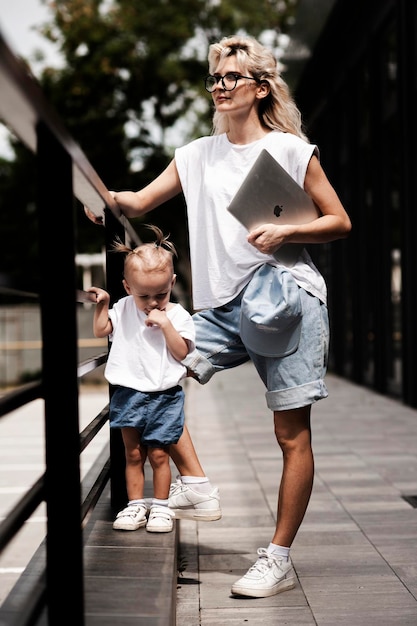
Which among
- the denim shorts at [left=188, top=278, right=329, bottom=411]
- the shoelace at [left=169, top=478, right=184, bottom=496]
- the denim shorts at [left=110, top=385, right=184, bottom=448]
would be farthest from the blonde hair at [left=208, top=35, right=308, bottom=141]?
the shoelace at [left=169, top=478, right=184, bottom=496]

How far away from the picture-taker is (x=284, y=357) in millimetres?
2959

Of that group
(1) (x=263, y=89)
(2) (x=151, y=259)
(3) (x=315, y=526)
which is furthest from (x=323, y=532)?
(1) (x=263, y=89)

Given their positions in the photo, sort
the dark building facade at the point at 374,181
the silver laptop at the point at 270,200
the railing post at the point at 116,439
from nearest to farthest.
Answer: the silver laptop at the point at 270,200
the railing post at the point at 116,439
the dark building facade at the point at 374,181

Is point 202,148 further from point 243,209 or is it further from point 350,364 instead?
point 350,364

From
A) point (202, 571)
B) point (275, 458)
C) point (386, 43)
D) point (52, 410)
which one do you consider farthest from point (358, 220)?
point (52, 410)

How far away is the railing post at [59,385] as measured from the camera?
6.15ft

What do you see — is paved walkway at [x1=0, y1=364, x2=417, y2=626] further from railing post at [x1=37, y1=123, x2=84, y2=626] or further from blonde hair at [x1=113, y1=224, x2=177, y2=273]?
railing post at [x1=37, y1=123, x2=84, y2=626]

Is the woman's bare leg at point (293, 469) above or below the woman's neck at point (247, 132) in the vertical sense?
below

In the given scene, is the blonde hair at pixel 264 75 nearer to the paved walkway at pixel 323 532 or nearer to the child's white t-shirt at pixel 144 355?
the child's white t-shirt at pixel 144 355

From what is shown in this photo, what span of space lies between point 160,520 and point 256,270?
34.6 inches

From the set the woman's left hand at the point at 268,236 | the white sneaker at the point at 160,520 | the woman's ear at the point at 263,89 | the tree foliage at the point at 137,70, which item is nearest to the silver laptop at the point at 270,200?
the woman's left hand at the point at 268,236

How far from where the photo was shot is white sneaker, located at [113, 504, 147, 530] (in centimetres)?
304

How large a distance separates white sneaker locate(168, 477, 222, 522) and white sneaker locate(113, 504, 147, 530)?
4.0 inches

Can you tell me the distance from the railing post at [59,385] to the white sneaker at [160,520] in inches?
44.3
